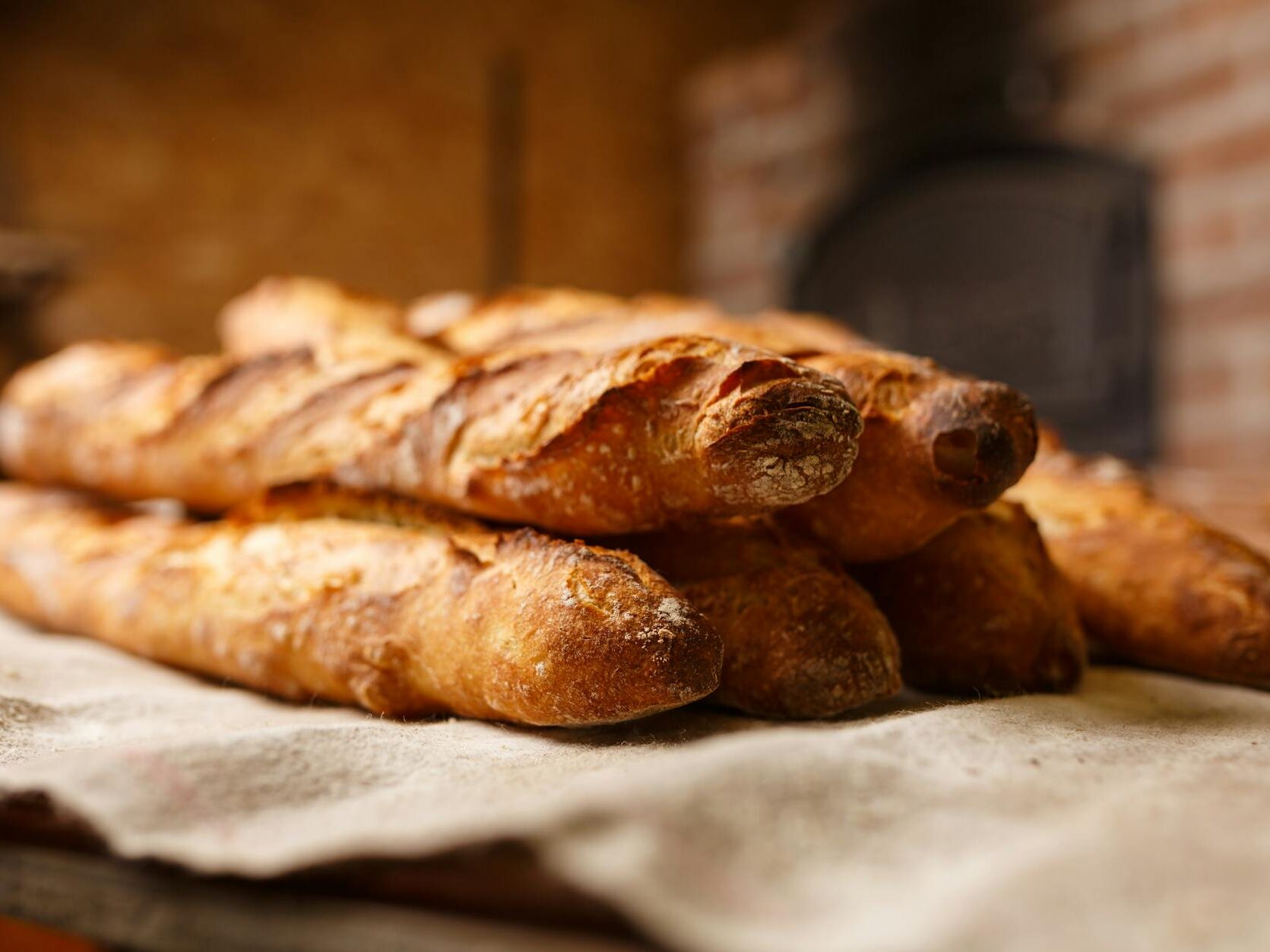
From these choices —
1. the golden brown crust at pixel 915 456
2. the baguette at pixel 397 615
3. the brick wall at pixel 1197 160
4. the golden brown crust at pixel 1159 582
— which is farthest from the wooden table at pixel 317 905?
the brick wall at pixel 1197 160

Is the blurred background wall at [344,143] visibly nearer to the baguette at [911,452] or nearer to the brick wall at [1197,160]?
the brick wall at [1197,160]

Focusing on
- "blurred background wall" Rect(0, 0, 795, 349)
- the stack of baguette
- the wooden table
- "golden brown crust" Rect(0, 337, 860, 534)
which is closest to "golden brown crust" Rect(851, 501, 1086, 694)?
the stack of baguette

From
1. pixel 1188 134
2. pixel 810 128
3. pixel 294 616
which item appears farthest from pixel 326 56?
pixel 294 616

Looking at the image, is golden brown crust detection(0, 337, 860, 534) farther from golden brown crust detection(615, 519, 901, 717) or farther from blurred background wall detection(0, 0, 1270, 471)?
blurred background wall detection(0, 0, 1270, 471)

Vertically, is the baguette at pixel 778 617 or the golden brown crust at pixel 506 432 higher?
the golden brown crust at pixel 506 432

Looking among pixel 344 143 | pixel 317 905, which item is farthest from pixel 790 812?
pixel 344 143

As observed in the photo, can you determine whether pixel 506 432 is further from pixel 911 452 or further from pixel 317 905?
pixel 317 905

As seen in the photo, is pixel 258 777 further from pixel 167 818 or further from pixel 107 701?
pixel 107 701
